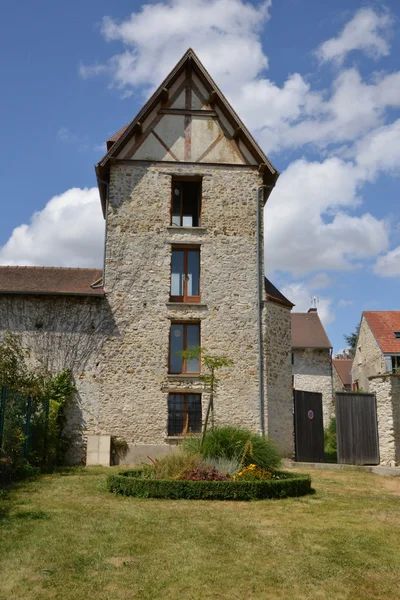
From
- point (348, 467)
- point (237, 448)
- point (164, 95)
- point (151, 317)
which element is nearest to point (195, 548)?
point (237, 448)

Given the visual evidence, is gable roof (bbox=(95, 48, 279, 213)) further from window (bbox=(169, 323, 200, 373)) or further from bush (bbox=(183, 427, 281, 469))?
bush (bbox=(183, 427, 281, 469))

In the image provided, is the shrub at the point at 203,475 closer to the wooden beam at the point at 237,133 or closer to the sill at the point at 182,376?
the sill at the point at 182,376

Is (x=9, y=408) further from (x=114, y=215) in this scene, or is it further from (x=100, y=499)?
(x=114, y=215)

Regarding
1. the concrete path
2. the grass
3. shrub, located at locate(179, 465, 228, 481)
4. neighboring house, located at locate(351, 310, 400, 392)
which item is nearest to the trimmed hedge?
the grass

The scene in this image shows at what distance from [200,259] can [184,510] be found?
9881 millimetres

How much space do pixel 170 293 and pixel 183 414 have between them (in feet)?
12.2

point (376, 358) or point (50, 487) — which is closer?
point (50, 487)

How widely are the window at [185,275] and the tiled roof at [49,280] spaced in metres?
2.33

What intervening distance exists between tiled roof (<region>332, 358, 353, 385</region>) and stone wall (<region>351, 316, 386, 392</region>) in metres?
4.59

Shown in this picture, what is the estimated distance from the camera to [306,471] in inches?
538

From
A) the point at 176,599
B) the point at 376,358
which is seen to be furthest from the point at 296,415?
the point at 376,358

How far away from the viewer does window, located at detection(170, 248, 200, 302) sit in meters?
16.4

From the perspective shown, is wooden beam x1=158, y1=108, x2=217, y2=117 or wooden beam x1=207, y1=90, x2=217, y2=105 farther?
wooden beam x1=158, y1=108, x2=217, y2=117

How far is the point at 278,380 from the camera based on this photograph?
16344mm
